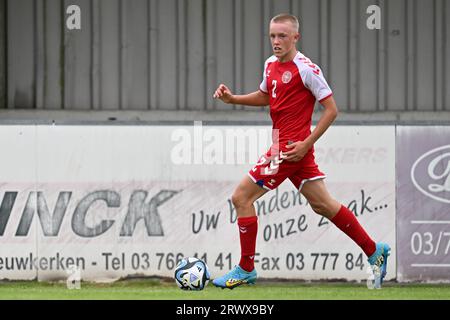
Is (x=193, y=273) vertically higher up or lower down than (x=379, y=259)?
lower down

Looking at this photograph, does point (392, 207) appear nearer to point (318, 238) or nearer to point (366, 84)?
point (318, 238)

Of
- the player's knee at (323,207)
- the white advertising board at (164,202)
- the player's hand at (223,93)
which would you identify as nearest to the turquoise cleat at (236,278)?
the player's knee at (323,207)

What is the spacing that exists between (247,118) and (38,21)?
3114mm

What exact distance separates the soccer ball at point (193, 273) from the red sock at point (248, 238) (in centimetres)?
49

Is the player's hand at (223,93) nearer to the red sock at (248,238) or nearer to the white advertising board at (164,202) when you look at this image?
the red sock at (248,238)

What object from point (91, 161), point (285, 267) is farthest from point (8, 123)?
point (285, 267)

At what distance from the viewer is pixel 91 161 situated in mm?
12836

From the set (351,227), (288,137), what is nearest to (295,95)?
(288,137)

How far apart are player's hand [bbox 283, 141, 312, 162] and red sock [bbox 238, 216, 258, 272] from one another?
59 cm

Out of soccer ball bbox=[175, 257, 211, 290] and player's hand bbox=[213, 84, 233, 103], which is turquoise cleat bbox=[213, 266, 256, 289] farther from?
player's hand bbox=[213, 84, 233, 103]

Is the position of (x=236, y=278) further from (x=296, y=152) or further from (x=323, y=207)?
(x=296, y=152)

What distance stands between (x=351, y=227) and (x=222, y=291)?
67.5 inches

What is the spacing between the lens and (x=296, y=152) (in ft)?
31.1

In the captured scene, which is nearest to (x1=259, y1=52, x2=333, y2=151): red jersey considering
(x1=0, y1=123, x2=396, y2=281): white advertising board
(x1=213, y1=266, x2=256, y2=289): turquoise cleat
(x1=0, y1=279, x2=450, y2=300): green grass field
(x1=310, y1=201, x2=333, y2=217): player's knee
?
(x1=310, y1=201, x2=333, y2=217): player's knee
